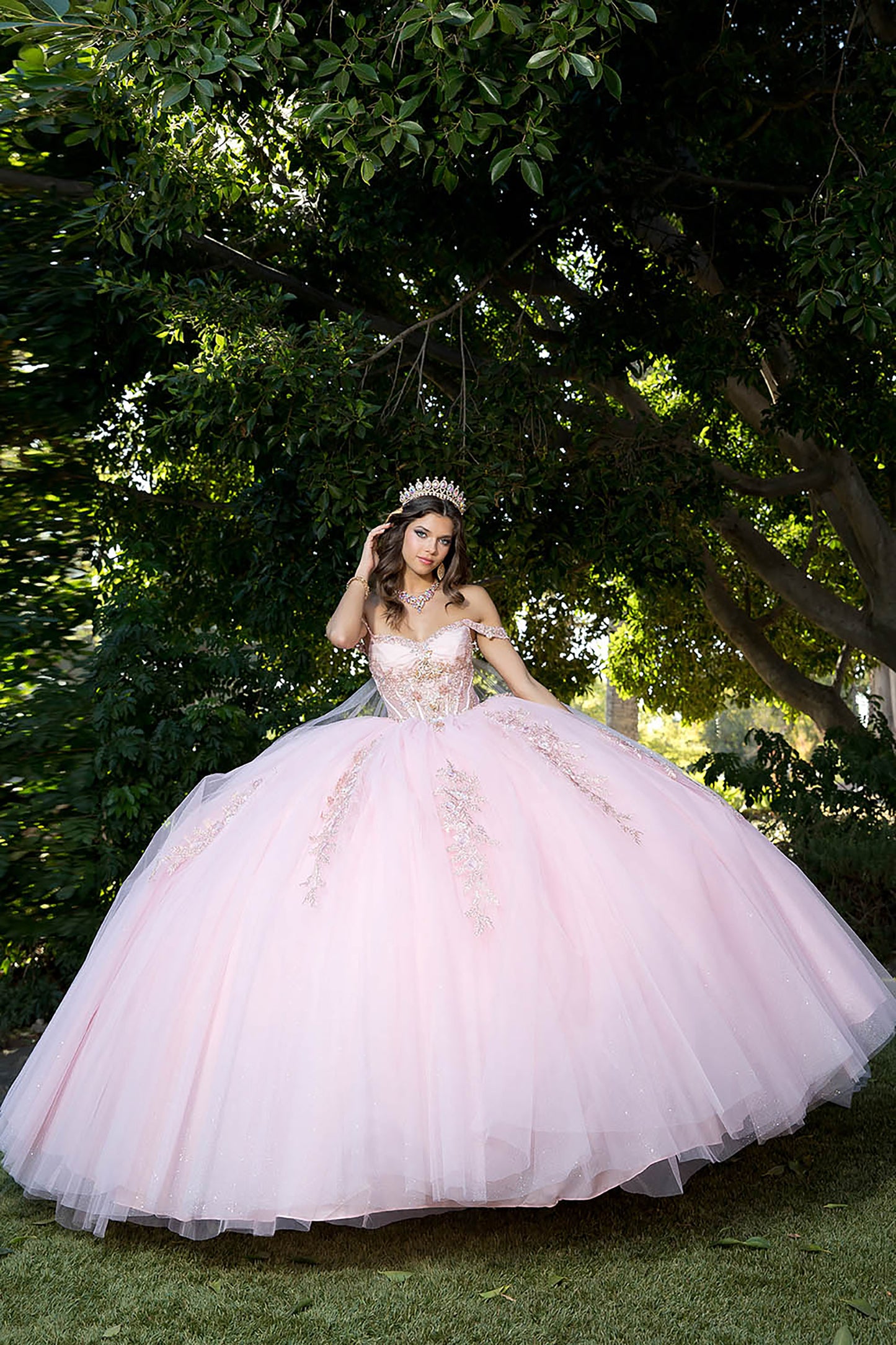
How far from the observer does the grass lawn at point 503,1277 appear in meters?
2.92

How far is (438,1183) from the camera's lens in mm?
2988

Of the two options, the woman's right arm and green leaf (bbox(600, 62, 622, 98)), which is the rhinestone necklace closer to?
the woman's right arm

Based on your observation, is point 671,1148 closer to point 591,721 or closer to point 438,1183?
point 438,1183

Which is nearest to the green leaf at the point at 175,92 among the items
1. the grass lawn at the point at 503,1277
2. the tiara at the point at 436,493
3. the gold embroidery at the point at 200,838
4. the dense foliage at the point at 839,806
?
the tiara at the point at 436,493

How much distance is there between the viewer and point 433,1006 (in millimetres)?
3211

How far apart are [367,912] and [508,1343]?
1150 millimetres

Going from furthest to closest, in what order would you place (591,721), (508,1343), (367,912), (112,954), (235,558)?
(235,558)
(591,721)
(112,954)
(367,912)
(508,1343)

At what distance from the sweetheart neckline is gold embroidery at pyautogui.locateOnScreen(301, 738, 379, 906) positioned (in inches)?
28.8

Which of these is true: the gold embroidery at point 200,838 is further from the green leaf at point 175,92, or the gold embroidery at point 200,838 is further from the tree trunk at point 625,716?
the tree trunk at point 625,716

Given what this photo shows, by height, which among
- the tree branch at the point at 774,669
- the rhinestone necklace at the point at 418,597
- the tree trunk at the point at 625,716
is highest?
the tree trunk at the point at 625,716

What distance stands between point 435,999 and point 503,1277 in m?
0.78

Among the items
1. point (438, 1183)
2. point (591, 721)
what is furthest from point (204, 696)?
point (438, 1183)
